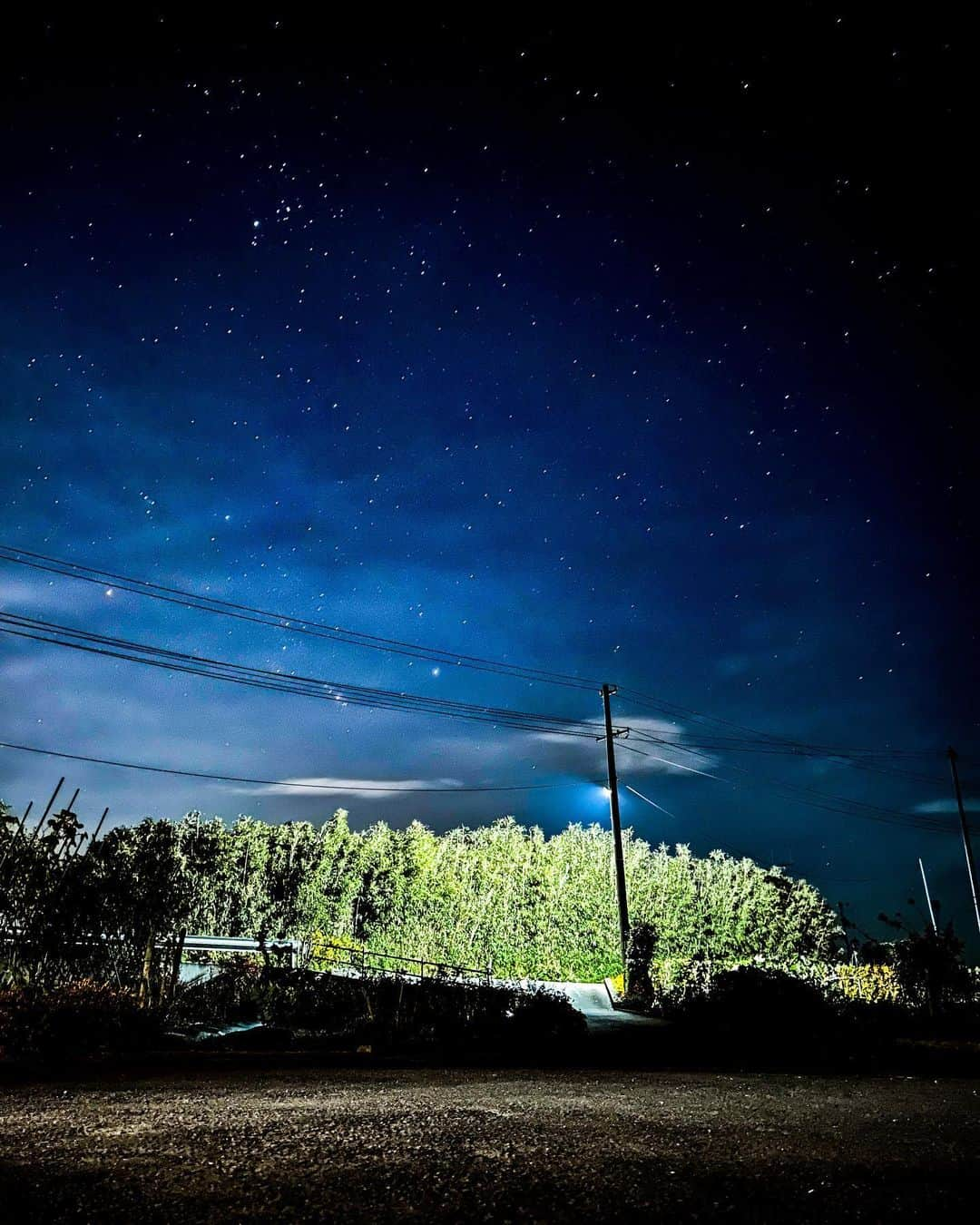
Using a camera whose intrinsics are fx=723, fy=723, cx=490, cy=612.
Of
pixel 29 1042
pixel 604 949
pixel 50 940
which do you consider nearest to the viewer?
pixel 29 1042

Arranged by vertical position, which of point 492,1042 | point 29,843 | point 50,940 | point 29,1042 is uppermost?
point 29,843

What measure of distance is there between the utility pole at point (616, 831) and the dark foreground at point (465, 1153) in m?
15.8

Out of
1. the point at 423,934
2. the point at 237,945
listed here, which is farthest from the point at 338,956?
the point at 423,934

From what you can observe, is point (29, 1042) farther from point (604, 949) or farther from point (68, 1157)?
point (604, 949)

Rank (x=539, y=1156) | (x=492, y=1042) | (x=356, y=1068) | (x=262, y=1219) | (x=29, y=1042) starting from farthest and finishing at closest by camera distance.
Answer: (x=492, y=1042), (x=356, y=1068), (x=29, y=1042), (x=539, y=1156), (x=262, y=1219)

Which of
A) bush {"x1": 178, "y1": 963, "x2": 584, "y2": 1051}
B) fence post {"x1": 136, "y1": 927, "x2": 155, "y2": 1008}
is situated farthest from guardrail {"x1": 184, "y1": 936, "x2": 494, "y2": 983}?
fence post {"x1": 136, "y1": 927, "x2": 155, "y2": 1008}

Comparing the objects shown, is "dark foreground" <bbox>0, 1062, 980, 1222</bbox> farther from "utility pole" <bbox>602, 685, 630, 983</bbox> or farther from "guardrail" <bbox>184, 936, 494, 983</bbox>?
"utility pole" <bbox>602, 685, 630, 983</bbox>

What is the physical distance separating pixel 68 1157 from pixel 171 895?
30.5 feet

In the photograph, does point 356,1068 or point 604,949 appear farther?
point 604,949

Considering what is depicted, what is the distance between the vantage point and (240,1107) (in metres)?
6.29

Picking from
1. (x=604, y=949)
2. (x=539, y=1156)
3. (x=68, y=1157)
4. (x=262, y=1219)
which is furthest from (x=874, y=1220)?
(x=604, y=949)

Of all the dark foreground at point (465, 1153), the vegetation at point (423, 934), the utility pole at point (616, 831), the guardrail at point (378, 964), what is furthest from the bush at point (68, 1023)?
the utility pole at point (616, 831)

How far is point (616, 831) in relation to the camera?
24.5 m

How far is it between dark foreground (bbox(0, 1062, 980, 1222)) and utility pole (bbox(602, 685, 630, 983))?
15.8 m
